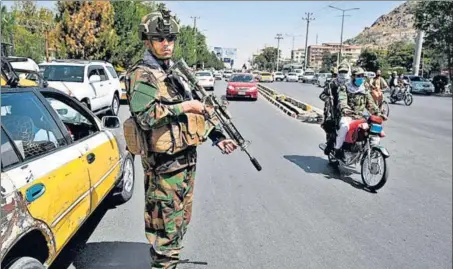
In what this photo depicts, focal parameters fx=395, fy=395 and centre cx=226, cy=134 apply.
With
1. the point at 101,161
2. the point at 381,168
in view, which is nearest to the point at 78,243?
the point at 101,161

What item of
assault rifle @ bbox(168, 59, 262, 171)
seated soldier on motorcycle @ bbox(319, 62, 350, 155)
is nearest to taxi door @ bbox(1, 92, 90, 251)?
assault rifle @ bbox(168, 59, 262, 171)

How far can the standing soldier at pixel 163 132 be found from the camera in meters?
2.38

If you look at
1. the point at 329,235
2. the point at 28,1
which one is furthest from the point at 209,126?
the point at 28,1

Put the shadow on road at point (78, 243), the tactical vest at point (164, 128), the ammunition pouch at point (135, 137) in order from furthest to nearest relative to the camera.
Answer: the shadow on road at point (78, 243)
the ammunition pouch at point (135, 137)
the tactical vest at point (164, 128)

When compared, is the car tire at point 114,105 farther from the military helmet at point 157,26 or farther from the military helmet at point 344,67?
the military helmet at point 157,26

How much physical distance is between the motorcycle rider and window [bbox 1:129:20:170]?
454 cm

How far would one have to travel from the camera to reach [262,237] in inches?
148

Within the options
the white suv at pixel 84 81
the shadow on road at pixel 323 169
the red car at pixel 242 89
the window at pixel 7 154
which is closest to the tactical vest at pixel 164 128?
the window at pixel 7 154

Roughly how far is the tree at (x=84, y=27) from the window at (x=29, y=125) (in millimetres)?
18306

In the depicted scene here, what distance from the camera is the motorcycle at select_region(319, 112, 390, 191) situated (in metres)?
5.25

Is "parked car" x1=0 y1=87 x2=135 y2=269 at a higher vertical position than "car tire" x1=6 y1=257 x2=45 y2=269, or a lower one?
higher

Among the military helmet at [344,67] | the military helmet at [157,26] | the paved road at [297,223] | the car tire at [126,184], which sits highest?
the military helmet at [157,26]

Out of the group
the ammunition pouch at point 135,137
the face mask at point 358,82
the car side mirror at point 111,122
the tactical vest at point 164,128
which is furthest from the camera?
the face mask at point 358,82

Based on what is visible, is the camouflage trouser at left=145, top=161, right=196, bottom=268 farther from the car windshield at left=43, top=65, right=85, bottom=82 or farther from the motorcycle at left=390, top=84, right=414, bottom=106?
the motorcycle at left=390, top=84, right=414, bottom=106
